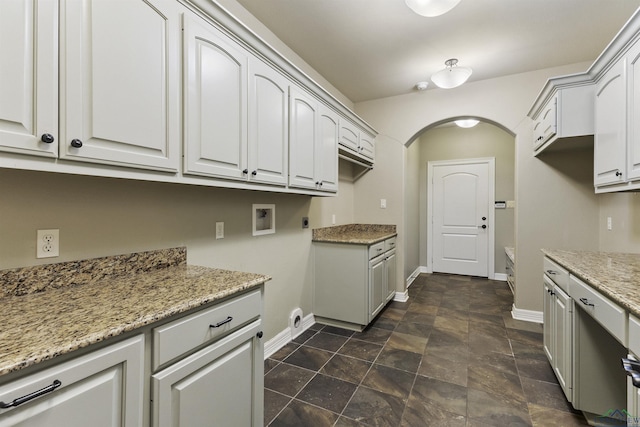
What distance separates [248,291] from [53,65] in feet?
3.59

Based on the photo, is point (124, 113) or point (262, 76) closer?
point (124, 113)

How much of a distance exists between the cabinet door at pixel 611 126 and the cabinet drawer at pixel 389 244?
1.89m

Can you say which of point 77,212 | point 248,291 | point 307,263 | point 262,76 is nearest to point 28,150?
point 77,212

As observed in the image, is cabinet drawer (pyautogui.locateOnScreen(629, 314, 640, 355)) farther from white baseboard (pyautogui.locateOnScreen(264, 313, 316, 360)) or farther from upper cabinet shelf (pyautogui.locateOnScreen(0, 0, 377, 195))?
white baseboard (pyautogui.locateOnScreen(264, 313, 316, 360))

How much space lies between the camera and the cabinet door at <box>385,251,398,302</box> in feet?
11.2

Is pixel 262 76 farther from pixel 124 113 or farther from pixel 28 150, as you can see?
pixel 28 150

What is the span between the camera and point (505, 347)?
2562 millimetres

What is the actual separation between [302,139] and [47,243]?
165 cm

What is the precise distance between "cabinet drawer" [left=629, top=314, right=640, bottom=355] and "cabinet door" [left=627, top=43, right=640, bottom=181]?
1014mm

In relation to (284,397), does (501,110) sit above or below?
above

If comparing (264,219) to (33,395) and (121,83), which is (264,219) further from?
(33,395)

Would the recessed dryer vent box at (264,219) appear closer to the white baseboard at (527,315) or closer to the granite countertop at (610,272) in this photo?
the granite countertop at (610,272)

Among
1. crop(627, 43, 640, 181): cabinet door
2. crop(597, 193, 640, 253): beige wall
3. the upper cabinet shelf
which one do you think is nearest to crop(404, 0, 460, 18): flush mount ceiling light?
the upper cabinet shelf

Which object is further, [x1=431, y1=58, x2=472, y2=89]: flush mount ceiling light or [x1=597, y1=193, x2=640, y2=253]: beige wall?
[x1=431, y1=58, x2=472, y2=89]: flush mount ceiling light
